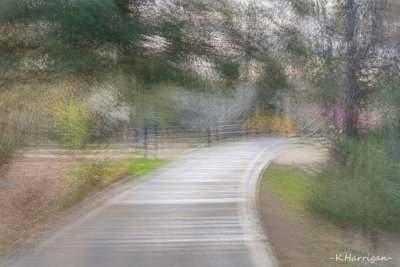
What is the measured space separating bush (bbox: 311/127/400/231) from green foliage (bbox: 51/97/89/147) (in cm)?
650

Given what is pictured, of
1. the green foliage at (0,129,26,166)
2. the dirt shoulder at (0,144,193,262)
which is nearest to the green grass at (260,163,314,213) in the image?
the dirt shoulder at (0,144,193,262)

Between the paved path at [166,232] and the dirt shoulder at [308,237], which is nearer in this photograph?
the paved path at [166,232]

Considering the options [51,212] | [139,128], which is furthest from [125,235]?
[139,128]

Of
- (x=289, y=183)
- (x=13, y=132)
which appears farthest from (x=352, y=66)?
(x=13, y=132)

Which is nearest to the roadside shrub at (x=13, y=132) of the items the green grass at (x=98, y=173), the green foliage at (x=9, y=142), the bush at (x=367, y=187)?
the green foliage at (x=9, y=142)

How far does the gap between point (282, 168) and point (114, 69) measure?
Result: 28.7 feet

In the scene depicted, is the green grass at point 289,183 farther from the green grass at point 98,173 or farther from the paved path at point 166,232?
the green grass at point 98,173

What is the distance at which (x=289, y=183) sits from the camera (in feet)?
41.4

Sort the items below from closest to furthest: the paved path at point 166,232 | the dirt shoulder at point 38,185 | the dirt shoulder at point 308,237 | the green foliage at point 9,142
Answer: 1. the paved path at point 166,232
2. the dirt shoulder at point 308,237
3. the dirt shoulder at point 38,185
4. the green foliage at point 9,142

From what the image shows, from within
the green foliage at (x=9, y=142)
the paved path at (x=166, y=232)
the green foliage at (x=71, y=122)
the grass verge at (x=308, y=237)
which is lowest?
the grass verge at (x=308, y=237)

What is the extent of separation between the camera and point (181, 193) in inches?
402

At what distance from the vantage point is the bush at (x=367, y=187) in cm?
691

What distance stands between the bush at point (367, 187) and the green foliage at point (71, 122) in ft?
21.3

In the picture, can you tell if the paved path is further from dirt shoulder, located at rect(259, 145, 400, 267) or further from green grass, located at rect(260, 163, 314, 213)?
green grass, located at rect(260, 163, 314, 213)
